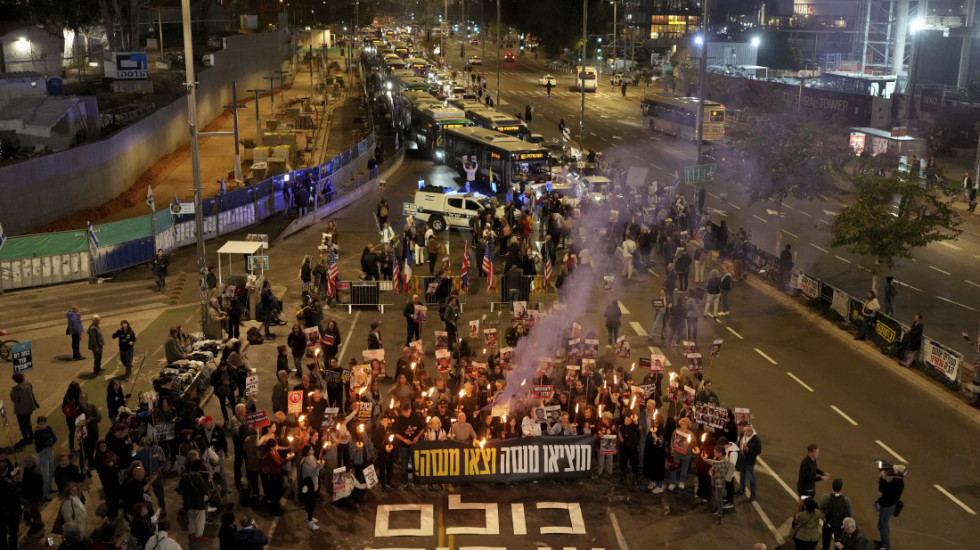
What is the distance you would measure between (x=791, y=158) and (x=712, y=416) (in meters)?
19.7

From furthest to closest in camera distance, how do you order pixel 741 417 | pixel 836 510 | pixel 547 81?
pixel 547 81 < pixel 741 417 < pixel 836 510

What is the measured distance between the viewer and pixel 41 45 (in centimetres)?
5734

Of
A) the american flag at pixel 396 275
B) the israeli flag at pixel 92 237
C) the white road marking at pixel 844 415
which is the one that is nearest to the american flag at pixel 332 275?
the american flag at pixel 396 275

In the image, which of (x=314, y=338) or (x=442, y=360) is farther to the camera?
(x=314, y=338)

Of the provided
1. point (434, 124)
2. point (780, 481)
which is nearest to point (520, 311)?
point (780, 481)

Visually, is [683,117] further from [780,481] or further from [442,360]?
[780,481]

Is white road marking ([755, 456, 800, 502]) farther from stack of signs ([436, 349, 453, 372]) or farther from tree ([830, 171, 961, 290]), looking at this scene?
tree ([830, 171, 961, 290])

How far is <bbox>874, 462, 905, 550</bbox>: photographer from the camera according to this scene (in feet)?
48.7

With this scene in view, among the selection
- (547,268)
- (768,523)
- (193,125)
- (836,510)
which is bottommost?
(768,523)

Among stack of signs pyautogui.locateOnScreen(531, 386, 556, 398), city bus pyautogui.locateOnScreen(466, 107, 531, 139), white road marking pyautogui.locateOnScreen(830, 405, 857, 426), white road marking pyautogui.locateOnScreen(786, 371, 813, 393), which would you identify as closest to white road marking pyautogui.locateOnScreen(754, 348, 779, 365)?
white road marking pyautogui.locateOnScreen(786, 371, 813, 393)

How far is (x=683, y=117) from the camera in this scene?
67.2 m

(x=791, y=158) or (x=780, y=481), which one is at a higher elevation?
(x=791, y=158)

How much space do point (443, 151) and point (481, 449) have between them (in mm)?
40003

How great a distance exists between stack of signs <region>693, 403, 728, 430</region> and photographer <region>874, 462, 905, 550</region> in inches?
107
